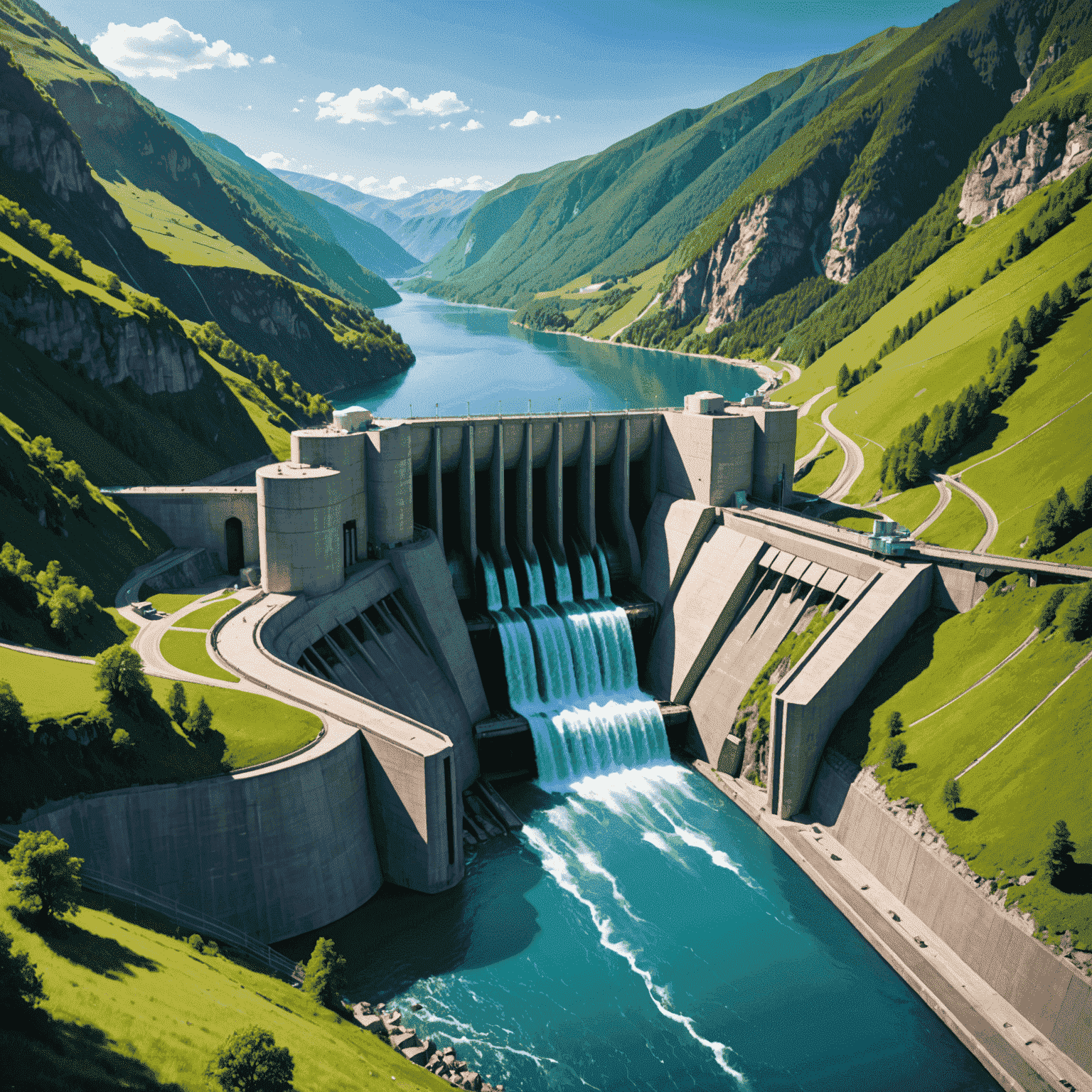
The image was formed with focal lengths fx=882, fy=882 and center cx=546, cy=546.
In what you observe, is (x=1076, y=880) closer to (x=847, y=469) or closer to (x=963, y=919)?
(x=963, y=919)

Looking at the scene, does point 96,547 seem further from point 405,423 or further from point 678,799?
point 678,799

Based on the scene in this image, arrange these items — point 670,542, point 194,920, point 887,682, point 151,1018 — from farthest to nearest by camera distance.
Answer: point 670,542 < point 887,682 < point 194,920 < point 151,1018

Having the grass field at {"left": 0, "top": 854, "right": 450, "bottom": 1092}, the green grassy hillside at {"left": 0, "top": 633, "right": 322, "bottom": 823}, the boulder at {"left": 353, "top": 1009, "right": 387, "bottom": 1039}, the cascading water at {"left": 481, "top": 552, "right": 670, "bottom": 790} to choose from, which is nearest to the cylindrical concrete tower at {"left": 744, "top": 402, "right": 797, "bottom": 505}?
the cascading water at {"left": 481, "top": 552, "right": 670, "bottom": 790}

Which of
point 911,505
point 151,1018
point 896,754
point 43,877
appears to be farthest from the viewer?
point 911,505

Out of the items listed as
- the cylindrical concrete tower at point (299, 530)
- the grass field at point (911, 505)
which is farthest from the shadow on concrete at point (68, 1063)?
the grass field at point (911, 505)

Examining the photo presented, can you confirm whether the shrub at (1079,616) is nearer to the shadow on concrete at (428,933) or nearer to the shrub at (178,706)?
the shadow on concrete at (428,933)

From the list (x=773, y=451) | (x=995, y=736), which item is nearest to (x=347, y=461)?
(x=773, y=451)
